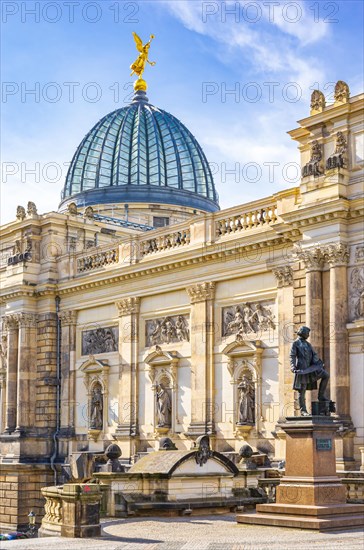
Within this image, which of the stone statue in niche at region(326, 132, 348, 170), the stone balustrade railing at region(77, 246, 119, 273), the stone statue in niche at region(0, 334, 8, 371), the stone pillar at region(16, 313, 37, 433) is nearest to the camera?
the stone statue in niche at region(326, 132, 348, 170)

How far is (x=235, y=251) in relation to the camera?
3266cm

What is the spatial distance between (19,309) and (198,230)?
37.0ft

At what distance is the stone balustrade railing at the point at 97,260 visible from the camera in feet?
128

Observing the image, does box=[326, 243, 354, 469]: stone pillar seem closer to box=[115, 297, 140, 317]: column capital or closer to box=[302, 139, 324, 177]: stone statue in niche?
box=[302, 139, 324, 177]: stone statue in niche

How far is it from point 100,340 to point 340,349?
577 inches

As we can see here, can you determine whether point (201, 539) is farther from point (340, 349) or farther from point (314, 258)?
point (314, 258)

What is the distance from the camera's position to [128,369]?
37125mm

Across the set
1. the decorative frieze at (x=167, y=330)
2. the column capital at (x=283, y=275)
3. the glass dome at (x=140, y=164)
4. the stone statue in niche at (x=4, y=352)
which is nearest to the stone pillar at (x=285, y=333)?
the column capital at (x=283, y=275)

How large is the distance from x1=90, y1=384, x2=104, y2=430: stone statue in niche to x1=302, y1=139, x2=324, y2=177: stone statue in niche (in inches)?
582

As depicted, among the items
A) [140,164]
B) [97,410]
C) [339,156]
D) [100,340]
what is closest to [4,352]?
[100,340]

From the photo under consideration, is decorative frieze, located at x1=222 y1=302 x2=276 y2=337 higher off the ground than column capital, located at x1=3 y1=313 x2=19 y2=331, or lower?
lower

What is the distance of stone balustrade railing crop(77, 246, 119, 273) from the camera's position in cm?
3909

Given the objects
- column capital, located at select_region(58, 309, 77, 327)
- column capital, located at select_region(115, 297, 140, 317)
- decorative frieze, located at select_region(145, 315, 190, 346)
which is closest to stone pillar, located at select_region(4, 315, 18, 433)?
column capital, located at select_region(58, 309, 77, 327)

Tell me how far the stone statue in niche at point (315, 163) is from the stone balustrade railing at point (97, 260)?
12153 mm
